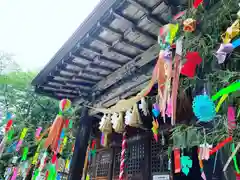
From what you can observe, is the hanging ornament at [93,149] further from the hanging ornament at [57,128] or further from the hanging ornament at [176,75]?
the hanging ornament at [176,75]

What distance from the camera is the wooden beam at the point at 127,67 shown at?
323 centimetres

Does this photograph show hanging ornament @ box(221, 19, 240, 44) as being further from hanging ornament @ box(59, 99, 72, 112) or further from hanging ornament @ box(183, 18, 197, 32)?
hanging ornament @ box(59, 99, 72, 112)

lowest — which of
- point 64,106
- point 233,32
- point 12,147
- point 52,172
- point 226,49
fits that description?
point 52,172

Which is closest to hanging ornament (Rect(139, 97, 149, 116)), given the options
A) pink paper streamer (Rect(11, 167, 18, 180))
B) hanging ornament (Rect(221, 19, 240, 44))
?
hanging ornament (Rect(221, 19, 240, 44))

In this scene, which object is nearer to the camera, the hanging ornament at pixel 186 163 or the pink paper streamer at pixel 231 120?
the pink paper streamer at pixel 231 120

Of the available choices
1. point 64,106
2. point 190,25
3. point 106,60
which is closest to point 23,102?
point 64,106

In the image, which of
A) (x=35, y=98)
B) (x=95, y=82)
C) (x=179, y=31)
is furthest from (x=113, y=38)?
(x=35, y=98)

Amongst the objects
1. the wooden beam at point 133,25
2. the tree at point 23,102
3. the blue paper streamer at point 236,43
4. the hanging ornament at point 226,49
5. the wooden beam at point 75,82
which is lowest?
the hanging ornament at point 226,49

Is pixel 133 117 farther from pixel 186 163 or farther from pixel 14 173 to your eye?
pixel 14 173

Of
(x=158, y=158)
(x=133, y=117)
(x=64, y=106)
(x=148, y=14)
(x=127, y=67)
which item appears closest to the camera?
(x=148, y=14)

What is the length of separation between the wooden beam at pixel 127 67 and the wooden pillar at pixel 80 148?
0.91 metres

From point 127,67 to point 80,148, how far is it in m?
2.48

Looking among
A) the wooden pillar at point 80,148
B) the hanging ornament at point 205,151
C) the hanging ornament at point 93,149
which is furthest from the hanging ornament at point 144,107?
the hanging ornament at point 93,149

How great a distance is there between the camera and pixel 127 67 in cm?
376
